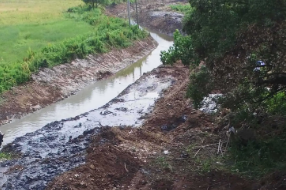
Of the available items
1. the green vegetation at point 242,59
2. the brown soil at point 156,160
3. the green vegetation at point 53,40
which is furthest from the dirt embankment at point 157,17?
the green vegetation at point 242,59

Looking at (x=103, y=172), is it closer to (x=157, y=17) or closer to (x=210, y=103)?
(x=210, y=103)

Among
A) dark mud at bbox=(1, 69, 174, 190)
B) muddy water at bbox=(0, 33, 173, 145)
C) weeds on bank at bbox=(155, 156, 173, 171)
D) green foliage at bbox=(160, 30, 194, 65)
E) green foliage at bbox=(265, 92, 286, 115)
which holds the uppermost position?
green foliage at bbox=(160, 30, 194, 65)

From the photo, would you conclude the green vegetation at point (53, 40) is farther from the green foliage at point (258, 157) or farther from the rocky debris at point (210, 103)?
the green foliage at point (258, 157)

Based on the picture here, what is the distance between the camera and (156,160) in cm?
1311

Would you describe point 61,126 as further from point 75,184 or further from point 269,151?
point 269,151

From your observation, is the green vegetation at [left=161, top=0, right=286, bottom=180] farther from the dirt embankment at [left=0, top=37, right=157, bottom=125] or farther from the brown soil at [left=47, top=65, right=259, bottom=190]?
the dirt embankment at [left=0, top=37, right=157, bottom=125]

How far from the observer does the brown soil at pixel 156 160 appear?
11.5 m

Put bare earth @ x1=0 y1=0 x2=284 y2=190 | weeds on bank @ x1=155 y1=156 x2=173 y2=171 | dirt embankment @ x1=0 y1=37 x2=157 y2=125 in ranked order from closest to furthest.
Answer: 1. bare earth @ x1=0 y1=0 x2=284 y2=190
2. weeds on bank @ x1=155 y1=156 x2=173 y2=171
3. dirt embankment @ x1=0 y1=37 x2=157 y2=125

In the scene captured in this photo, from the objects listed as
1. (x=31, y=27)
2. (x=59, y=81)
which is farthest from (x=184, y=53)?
(x=31, y=27)

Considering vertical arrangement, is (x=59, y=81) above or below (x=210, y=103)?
below

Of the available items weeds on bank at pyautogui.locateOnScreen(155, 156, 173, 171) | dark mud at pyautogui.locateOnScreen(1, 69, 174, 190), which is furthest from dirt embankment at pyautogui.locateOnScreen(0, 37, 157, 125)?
weeds on bank at pyautogui.locateOnScreen(155, 156, 173, 171)

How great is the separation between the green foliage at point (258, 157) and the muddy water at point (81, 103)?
954cm

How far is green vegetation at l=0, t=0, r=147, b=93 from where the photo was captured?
2244cm

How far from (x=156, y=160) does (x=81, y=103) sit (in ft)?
31.7
